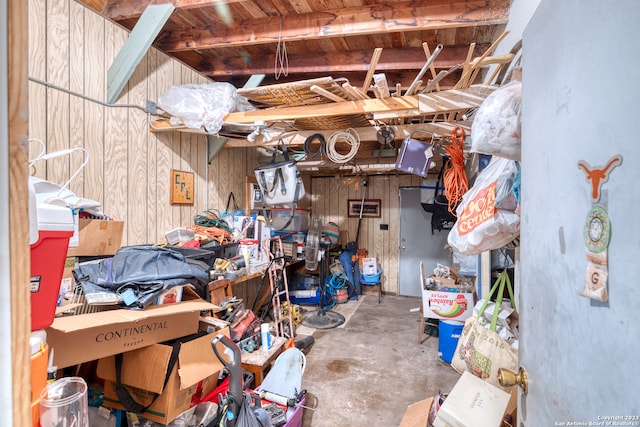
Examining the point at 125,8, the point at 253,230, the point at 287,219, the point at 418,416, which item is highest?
the point at 125,8

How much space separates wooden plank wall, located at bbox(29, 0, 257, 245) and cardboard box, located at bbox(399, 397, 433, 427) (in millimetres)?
2580

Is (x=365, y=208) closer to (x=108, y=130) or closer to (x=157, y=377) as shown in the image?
(x=108, y=130)

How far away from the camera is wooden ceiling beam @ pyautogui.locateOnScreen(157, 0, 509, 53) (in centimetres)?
207

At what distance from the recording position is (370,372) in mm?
2953

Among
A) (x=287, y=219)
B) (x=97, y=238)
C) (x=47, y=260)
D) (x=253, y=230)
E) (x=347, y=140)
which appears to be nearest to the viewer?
(x=47, y=260)

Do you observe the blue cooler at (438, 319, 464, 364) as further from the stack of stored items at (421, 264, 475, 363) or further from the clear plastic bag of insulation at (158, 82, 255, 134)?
the clear plastic bag of insulation at (158, 82, 255, 134)

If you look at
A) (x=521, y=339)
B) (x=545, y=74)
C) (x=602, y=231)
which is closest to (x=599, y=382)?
(x=602, y=231)

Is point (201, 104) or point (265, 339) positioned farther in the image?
point (265, 339)

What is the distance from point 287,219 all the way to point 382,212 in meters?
2.27

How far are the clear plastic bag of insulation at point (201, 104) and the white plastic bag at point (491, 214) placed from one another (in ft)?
6.92

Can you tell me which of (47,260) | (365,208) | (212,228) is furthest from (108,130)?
(365,208)

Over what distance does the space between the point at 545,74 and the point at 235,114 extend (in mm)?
2304

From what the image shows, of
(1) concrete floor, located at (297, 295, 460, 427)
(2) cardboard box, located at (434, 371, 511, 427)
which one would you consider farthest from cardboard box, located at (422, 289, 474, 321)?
(2) cardboard box, located at (434, 371, 511, 427)

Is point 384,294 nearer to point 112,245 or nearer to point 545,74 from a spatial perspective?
point 112,245
